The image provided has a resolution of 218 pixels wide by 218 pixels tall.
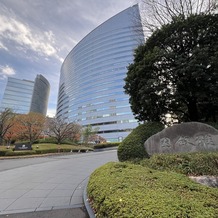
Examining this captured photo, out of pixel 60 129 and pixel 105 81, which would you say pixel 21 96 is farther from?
pixel 60 129

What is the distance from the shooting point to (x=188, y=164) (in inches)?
190

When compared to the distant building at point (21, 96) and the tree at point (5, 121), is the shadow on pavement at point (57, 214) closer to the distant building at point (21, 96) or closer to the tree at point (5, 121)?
the tree at point (5, 121)

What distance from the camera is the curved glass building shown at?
204 feet

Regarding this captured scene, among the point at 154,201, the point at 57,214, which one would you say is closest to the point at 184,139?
the point at 154,201

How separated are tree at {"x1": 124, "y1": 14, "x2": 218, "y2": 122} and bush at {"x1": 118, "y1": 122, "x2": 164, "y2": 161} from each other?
1.18m

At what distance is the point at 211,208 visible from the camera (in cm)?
201

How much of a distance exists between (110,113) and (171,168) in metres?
58.5

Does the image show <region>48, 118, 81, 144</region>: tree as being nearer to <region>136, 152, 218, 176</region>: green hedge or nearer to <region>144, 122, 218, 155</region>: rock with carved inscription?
<region>144, 122, 218, 155</region>: rock with carved inscription

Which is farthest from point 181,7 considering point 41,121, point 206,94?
point 41,121

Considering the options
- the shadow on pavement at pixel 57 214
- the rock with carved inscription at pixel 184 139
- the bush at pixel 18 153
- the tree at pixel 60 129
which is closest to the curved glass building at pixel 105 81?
the tree at pixel 60 129

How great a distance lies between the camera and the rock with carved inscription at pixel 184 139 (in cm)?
686

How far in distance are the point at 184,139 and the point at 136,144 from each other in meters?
2.18

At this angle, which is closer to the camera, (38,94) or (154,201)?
(154,201)

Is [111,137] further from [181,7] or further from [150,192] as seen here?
[150,192]
